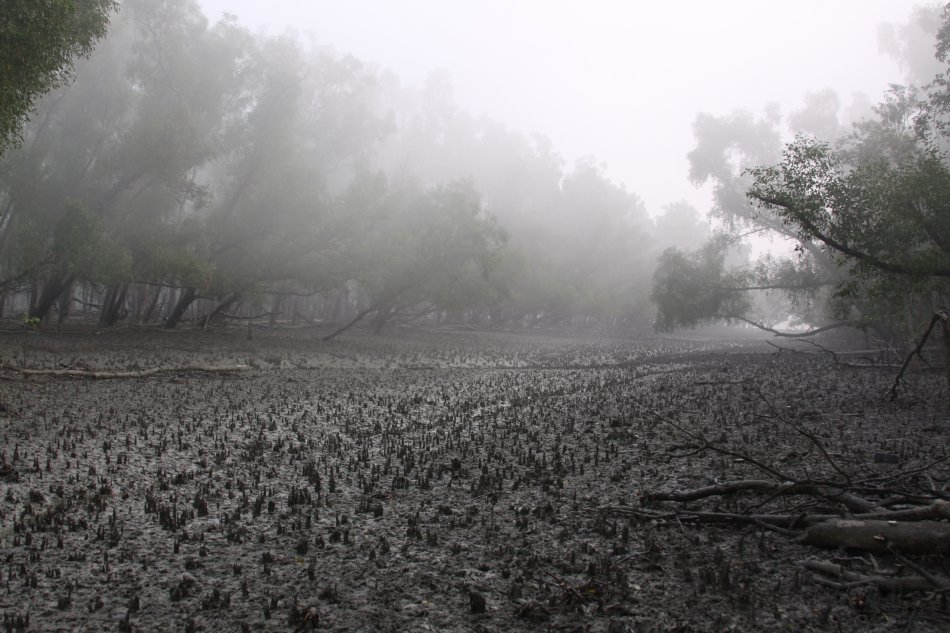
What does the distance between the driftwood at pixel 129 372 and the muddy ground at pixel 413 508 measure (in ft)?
0.69

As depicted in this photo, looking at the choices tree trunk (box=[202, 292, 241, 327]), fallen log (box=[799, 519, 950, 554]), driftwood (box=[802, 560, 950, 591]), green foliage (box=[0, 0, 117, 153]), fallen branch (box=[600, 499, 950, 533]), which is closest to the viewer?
driftwood (box=[802, 560, 950, 591])

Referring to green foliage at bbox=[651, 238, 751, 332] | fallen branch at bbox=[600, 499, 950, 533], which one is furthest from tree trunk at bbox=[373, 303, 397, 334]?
fallen branch at bbox=[600, 499, 950, 533]

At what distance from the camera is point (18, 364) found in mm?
14883

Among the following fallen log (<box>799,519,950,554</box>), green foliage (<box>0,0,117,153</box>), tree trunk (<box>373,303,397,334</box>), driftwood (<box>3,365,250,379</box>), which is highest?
green foliage (<box>0,0,117,153</box>)

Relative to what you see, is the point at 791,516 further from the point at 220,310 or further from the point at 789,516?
the point at 220,310

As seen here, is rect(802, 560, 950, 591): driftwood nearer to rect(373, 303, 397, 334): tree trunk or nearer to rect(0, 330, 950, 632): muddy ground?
rect(0, 330, 950, 632): muddy ground

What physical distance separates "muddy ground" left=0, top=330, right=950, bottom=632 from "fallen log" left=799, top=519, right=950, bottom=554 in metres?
0.14

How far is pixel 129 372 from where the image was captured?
1578cm

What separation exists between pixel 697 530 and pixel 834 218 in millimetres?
10475

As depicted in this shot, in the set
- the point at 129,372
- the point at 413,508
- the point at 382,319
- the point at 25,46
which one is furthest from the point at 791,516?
the point at 382,319

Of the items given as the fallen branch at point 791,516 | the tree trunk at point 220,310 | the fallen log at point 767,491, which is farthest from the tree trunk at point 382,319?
the fallen branch at point 791,516

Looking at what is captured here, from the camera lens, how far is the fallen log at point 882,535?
467 centimetres

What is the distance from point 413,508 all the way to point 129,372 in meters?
12.5

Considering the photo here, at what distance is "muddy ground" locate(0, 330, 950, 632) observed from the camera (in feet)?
14.6
